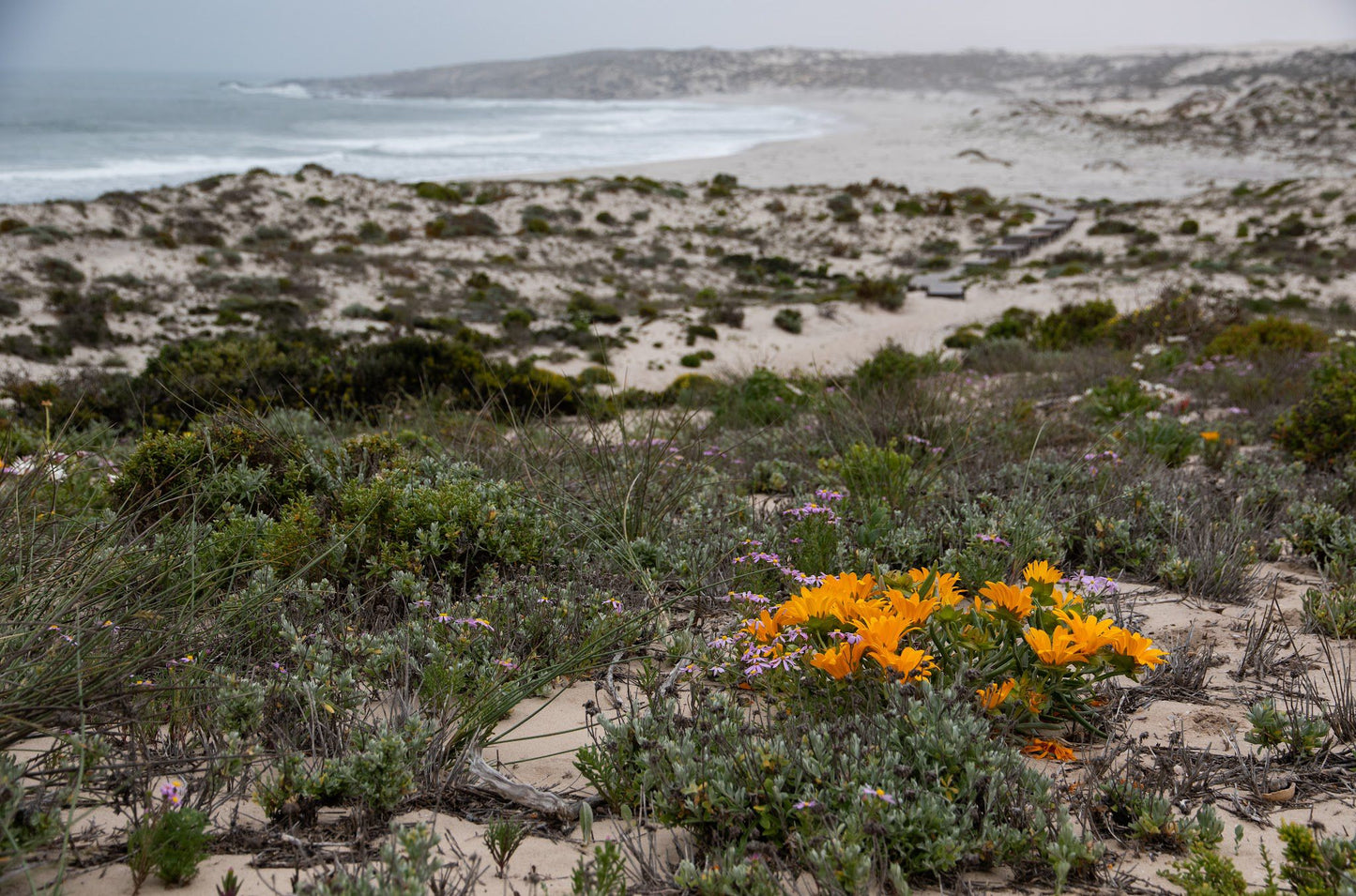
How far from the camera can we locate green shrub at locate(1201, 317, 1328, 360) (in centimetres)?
835

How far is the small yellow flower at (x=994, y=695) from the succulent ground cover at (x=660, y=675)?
0.10ft

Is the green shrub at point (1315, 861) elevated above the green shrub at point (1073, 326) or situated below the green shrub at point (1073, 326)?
above

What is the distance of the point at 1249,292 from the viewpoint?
54.4 feet

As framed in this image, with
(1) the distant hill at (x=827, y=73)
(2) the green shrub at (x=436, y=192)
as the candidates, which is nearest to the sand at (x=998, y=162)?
(2) the green shrub at (x=436, y=192)

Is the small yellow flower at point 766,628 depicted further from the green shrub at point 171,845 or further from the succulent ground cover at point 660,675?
the green shrub at point 171,845

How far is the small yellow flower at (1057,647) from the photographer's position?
1.89 meters

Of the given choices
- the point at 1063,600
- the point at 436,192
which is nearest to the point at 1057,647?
the point at 1063,600

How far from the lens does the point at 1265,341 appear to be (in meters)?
8.91

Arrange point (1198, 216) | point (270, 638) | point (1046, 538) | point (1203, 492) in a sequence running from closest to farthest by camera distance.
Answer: point (270, 638), point (1046, 538), point (1203, 492), point (1198, 216)

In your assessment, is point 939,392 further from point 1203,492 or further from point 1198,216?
point 1198,216

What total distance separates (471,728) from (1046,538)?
85.9 inches

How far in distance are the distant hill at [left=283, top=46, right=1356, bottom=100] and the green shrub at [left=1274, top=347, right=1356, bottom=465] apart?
323 feet

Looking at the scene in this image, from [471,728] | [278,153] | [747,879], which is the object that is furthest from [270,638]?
[278,153]

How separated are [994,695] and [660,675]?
3.27 ft
